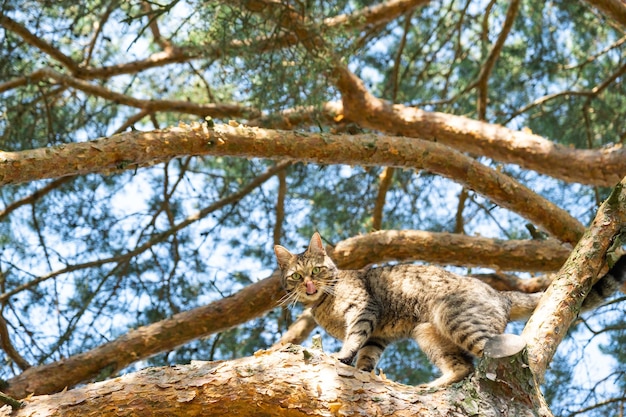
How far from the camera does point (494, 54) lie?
643cm

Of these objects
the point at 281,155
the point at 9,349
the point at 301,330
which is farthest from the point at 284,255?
the point at 9,349

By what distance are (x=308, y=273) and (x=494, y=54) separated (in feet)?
9.42

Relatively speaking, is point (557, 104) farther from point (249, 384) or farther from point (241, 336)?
point (249, 384)

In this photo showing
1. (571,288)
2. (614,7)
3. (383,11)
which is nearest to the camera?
(571,288)

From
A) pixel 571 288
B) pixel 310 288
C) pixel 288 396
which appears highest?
pixel 310 288

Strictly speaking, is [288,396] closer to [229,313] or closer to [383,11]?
[229,313]

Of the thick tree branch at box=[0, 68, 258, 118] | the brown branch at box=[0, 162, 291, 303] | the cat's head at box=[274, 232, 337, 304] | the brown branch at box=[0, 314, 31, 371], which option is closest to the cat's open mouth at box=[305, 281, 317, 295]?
the cat's head at box=[274, 232, 337, 304]

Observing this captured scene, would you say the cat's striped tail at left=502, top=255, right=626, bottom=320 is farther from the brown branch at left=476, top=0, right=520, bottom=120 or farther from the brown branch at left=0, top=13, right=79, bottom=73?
the brown branch at left=0, top=13, right=79, bottom=73

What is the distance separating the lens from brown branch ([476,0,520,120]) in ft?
20.7

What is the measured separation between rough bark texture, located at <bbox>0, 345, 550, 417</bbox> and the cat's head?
149 cm

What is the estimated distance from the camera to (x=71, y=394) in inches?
116

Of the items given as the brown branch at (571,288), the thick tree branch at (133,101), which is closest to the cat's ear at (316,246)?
the thick tree branch at (133,101)

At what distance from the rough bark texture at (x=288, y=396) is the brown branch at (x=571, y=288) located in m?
0.20

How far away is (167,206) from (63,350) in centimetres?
133
